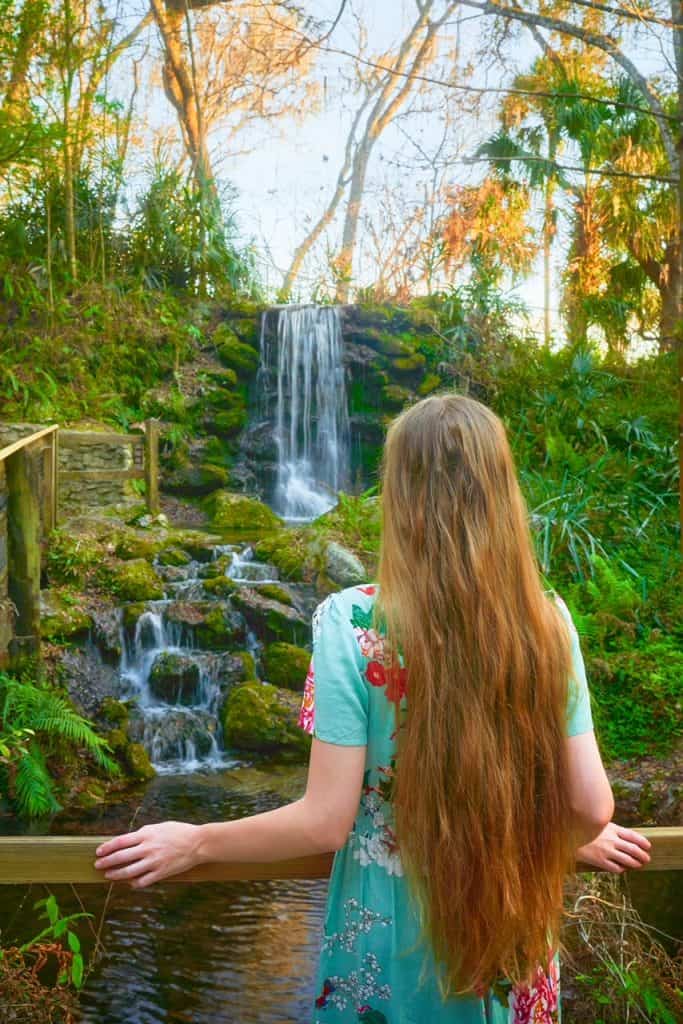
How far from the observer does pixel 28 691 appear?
492 cm

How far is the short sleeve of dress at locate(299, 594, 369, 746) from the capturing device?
42.6 inches

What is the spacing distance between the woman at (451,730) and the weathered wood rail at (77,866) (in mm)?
55

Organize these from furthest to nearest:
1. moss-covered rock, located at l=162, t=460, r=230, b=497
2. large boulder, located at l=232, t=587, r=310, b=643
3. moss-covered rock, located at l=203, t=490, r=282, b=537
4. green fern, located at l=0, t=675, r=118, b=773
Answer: moss-covered rock, located at l=162, t=460, r=230, b=497
moss-covered rock, located at l=203, t=490, r=282, b=537
large boulder, located at l=232, t=587, r=310, b=643
green fern, located at l=0, t=675, r=118, b=773

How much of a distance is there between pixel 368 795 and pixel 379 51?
652 inches

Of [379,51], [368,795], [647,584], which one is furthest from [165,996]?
[379,51]

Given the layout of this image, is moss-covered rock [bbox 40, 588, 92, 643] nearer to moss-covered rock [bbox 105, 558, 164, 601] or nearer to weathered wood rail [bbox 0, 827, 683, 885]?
moss-covered rock [bbox 105, 558, 164, 601]

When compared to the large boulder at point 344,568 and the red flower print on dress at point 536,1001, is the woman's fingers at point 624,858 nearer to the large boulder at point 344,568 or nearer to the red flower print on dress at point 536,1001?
the red flower print on dress at point 536,1001

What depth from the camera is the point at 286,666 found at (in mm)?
6117

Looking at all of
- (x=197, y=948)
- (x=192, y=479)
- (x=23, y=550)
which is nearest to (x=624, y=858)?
(x=197, y=948)

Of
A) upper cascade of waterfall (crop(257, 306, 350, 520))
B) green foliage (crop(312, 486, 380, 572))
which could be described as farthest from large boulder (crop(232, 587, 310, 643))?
upper cascade of waterfall (crop(257, 306, 350, 520))

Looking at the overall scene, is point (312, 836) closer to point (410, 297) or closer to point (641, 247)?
point (641, 247)

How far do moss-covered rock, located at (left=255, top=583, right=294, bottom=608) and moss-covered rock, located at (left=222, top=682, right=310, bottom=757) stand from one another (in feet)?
3.13

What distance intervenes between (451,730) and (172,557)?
19.9 ft

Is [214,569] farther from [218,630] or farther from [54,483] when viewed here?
[54,483]
